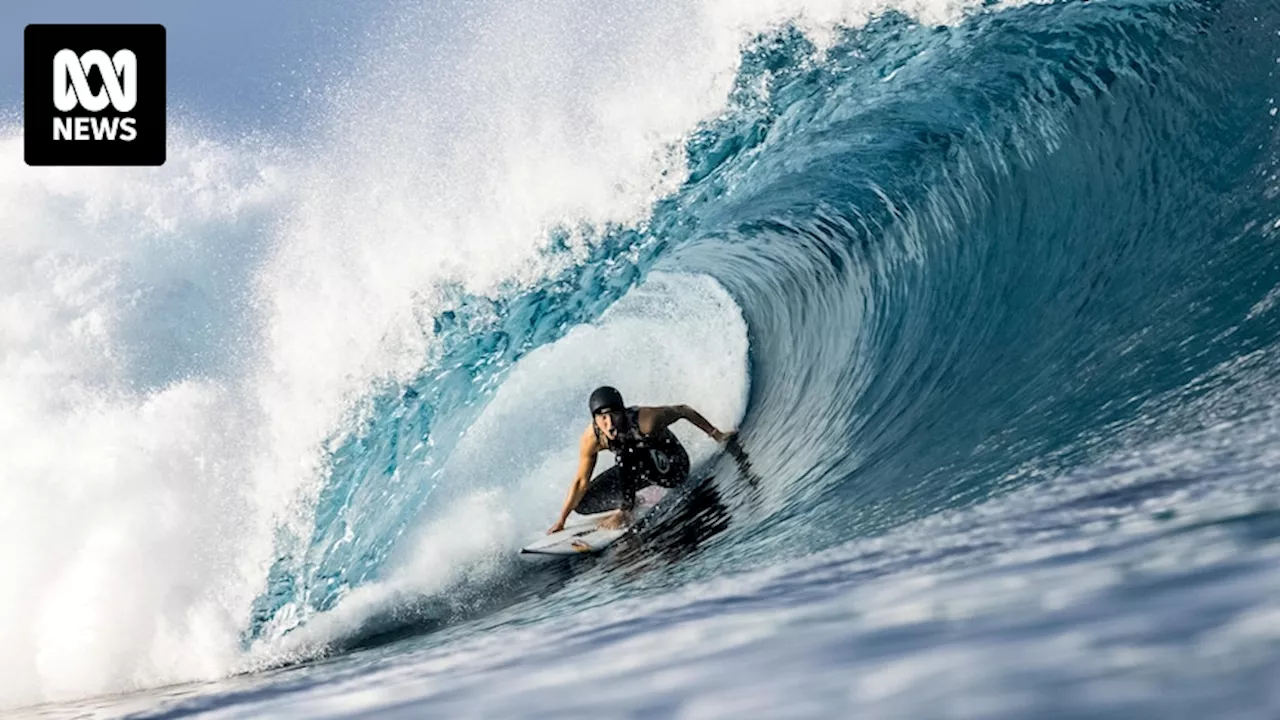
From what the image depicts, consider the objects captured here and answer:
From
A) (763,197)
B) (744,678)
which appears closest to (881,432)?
(763,197)

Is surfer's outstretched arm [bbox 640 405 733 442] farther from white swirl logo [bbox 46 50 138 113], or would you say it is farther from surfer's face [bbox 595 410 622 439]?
white swirl logo [bbox 46 50 138 113]

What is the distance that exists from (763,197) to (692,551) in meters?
4.11

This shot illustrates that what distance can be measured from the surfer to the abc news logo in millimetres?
5197

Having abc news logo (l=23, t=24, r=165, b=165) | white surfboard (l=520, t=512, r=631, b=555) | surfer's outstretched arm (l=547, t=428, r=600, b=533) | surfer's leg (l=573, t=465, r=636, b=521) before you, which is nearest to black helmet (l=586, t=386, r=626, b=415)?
surfer's outstretched arm (l=547, t=428, r=600, b=533)

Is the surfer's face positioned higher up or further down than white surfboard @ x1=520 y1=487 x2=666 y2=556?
higher up

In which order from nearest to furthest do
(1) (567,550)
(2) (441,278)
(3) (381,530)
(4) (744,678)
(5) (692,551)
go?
(4) (744,678)
(5) (692,551)
(1) (567,550)
(3) (381,530)
(2) (441,278)

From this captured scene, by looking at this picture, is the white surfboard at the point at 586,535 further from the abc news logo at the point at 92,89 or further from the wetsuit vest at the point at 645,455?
the abc news logo at the point at 92,89

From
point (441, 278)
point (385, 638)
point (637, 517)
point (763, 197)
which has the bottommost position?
point (385, 638)

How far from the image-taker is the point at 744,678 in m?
2.42

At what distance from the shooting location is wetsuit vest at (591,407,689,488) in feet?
18.9

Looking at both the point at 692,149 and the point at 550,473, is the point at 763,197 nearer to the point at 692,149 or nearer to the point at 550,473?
the point at 692,149

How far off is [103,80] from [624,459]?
618 cm

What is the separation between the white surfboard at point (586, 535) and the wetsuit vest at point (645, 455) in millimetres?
76

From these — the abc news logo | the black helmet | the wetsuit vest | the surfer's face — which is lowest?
the wetsuit vest
